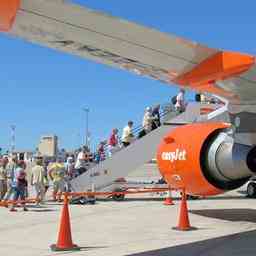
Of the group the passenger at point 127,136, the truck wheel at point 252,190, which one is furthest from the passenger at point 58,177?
the truck wheel at point 252,190

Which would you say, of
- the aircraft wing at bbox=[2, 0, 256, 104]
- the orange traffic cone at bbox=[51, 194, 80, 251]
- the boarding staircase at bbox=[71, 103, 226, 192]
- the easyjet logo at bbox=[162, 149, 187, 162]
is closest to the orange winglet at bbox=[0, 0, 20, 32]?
the aircraft wing at bbox=[2, 0, 256, 104]

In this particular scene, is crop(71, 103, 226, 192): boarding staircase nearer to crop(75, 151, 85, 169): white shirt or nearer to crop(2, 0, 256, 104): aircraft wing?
crop(75, 151, 85, 169): white shirt

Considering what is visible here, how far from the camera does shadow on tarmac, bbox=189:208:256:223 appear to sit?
13.3 m

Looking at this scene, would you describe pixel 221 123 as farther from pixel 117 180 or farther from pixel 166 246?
pixel 117 180

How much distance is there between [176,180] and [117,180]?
297 inches

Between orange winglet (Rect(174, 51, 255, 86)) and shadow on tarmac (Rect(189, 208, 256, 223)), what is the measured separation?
7.08 m

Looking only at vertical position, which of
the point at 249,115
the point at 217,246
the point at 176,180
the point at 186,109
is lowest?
the point at 217,246

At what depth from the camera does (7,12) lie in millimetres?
4703

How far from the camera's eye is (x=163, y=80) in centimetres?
727

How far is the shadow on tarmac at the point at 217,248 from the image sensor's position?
8.52 m

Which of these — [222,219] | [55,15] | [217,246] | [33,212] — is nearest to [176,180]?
[222,219]

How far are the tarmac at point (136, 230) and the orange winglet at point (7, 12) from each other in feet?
15.4

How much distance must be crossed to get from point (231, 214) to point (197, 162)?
3328 millimetres

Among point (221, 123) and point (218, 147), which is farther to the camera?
point (221, 123)
